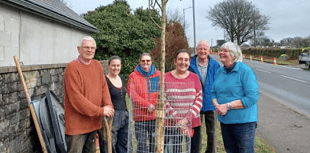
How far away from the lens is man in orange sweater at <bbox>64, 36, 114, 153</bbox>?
9.67 feet

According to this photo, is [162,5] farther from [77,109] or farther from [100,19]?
[100,19]

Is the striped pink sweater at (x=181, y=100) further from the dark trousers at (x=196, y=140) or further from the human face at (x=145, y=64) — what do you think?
the human face at (x=145, y=64)

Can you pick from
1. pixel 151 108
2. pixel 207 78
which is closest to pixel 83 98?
pixel 151 108

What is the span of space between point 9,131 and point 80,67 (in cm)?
144

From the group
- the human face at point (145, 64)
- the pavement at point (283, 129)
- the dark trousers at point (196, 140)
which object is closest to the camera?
the dark trousers at point (196, 140)

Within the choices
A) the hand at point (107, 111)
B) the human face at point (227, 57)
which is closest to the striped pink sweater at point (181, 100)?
the human face at point (227, 57)

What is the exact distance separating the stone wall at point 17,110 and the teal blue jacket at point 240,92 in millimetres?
2851

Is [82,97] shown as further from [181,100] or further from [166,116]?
[181,100]

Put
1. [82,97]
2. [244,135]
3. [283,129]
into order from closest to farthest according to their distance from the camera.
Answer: [82,97] < [244,135] < [283,129]

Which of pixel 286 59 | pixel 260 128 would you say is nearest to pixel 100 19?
pixel 260 128

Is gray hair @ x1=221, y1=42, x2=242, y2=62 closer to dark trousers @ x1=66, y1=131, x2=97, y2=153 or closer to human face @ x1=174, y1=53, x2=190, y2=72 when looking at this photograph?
human face @ x1=174, y1=53, x2=190, y2=72

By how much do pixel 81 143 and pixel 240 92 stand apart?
82.3 inches

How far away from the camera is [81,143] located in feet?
10.3

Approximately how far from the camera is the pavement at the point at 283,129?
5.34 m
